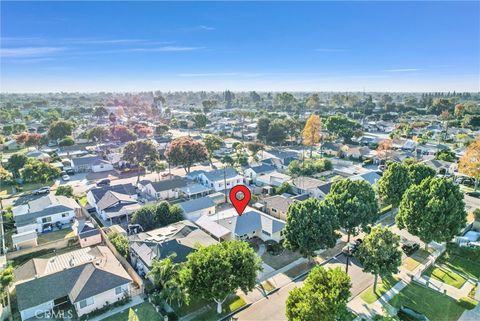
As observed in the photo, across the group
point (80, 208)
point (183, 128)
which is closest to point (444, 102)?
point (183, 128)

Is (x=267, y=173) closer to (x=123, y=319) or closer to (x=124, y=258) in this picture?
(x=124, y=258)

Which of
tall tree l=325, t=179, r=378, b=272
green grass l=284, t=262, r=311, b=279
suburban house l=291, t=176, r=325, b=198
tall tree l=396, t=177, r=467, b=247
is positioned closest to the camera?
green grass l=284, t=262, r=311, b=279

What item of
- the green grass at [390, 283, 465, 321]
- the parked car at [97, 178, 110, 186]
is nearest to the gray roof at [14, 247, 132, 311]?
the green grass at [390, 283, 465, 321]

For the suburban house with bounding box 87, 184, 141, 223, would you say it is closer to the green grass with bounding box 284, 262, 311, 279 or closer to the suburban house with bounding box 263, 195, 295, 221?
the suburban house with bounding box 263, 195, 295, 221

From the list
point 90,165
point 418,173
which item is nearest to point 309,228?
point 418,173

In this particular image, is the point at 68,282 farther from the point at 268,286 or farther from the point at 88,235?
the point at 268,286

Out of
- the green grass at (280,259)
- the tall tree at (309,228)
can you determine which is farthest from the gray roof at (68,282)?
the tall tree at (309,228)
